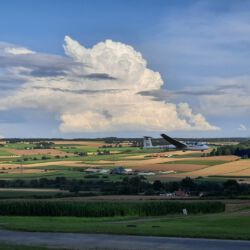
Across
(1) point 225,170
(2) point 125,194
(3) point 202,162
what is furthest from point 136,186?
(3) point 202,162

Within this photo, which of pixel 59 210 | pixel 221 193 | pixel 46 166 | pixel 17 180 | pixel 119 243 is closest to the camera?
pixel 119 243

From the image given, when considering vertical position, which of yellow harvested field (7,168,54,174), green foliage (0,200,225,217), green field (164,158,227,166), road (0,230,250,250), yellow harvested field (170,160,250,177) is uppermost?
green field (164,158,227,166)

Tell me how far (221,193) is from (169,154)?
65325mm

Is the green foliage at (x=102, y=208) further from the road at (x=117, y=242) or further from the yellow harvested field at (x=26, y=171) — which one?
the yellow harvested field at (x=26, y=171)

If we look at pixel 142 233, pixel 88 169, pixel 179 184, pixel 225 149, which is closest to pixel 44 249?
pixel 142 233

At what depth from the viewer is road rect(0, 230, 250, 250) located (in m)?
25.4

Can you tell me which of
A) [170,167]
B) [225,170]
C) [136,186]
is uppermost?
[170,167]

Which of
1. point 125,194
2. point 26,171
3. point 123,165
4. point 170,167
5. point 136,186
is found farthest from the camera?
point 123,165

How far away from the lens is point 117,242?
89.4 ft

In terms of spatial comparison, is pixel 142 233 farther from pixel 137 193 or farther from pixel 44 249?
pixel 137 193

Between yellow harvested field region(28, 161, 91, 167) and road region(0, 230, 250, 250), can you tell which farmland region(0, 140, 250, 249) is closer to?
yellow harvested field region(28, 161, 91, 167)

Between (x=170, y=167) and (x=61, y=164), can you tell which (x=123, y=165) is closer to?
(x=170, y=167)

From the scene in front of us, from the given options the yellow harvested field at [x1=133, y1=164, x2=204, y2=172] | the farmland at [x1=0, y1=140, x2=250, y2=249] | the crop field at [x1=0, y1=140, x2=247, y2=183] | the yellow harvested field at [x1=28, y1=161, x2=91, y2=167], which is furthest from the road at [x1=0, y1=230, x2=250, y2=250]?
the yellow harvested field at [x1=28, y1=161, x2=91, y2=167]

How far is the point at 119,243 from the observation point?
88.2 ft
